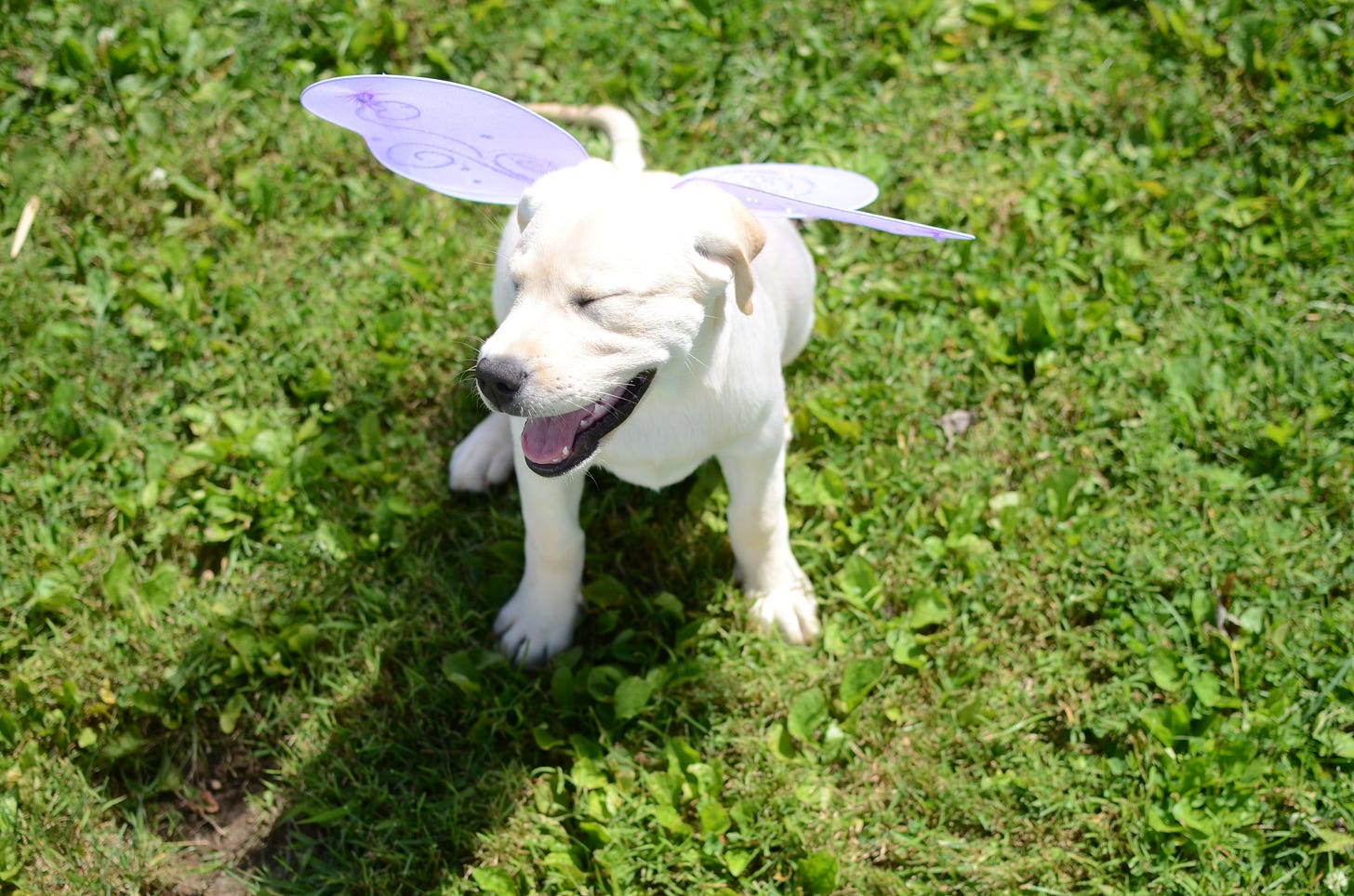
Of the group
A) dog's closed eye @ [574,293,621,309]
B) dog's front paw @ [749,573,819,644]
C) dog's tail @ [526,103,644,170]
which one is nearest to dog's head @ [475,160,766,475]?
dog's closed eye @ [574,293,621,309]

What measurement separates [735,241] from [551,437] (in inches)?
23.5

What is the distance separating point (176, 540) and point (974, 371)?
270 cm

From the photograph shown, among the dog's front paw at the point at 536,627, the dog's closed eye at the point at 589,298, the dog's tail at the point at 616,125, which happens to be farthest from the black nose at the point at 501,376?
the dog's tail at the point at 616,125

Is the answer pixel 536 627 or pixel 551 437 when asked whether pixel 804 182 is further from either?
pixel 536 627

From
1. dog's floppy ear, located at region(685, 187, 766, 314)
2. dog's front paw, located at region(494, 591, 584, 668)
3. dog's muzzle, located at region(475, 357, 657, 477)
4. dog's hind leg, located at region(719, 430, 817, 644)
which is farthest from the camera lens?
dog's front paw, located at region(494, 591, 584, 668)

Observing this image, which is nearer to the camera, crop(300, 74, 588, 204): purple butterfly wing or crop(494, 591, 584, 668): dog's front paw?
crop(300, 74, 588, 204): purple butterfly wing

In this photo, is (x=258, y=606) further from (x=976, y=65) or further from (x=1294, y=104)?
(x=1294, y=104)

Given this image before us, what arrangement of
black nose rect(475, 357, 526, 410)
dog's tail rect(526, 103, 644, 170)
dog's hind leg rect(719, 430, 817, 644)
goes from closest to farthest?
black nose rect(475, 357, 526, 410) → dog's hind leg rect(719, 430, 817, 644) → dog's tail rect(526, 103, 644, 170)

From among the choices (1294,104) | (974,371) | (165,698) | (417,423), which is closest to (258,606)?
(165,698)

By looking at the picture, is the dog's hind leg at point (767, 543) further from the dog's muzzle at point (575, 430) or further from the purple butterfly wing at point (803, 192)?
the purple butterfly wing at point (803, 192)

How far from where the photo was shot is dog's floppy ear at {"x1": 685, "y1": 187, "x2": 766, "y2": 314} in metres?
2.27

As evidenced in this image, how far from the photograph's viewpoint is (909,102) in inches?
175

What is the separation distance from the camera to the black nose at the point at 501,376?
215 cm

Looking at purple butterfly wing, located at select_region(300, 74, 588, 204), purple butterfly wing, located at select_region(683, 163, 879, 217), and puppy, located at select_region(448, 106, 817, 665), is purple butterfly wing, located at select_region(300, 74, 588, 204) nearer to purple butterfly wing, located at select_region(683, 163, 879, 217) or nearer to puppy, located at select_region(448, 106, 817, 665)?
puppy, located at select_region(448, 106, 817, 665)
